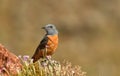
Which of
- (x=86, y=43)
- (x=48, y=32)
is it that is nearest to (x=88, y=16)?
(x=86, y=43)

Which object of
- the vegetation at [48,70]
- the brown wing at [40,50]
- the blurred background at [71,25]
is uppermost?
the blurred background at [71,25]

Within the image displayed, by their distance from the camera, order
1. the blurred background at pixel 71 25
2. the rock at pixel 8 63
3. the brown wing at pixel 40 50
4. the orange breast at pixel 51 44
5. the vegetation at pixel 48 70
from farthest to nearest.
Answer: the blurred background at pixel 71 25, the brown wing at pixel 40 50, the orange breast at pixel 51 44, the rock at pixel 8 63, the vegetation at pixel 48 70

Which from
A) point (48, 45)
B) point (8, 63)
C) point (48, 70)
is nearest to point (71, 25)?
point (48, 45)

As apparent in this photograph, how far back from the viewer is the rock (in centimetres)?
1442

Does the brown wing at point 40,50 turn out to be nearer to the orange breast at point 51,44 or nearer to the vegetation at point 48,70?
the orange breast at point 51,44

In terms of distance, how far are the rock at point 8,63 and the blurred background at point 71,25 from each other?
22.7 m

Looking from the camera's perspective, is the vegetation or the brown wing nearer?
the vegetation

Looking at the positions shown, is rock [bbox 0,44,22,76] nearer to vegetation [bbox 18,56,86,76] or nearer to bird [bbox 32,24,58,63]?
vegetation [bbox 18,56,86,76]

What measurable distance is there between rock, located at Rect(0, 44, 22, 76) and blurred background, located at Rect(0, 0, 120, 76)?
22.7 meters

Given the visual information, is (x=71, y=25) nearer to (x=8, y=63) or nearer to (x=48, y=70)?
(x=8, y=63)

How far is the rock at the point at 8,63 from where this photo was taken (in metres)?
14.4

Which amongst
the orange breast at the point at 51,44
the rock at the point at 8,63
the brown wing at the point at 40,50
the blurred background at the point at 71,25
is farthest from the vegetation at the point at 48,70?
the blurred background at the point at 71,25

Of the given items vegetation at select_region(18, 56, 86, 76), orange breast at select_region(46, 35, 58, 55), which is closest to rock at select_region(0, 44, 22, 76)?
vegetation at select_region(18, 56, 86, 76)

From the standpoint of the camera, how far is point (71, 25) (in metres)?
47.0
